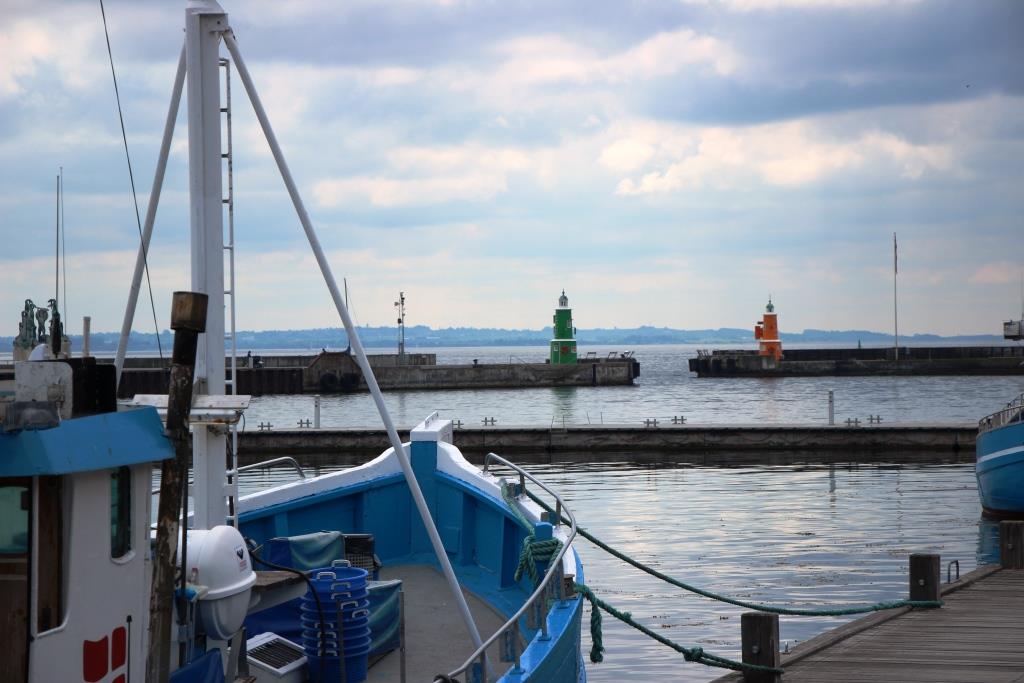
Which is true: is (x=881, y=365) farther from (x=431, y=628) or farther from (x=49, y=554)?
(x=49, y=554)

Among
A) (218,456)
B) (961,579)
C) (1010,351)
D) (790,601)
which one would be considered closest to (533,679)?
(218,456)

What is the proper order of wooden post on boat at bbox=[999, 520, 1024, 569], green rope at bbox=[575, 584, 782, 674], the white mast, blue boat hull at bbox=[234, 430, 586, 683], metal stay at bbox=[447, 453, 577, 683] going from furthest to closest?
wooden post on boat at bbox=[999, 520, 1024, 569] → blue boat hull at bbox=[234, 430, 586, 683] → green rope at bbox=[575, 584, 782, 674] → the white mast → metal stay at bbox=[447, 453, 577, 683]

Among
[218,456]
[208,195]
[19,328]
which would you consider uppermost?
[208,195]

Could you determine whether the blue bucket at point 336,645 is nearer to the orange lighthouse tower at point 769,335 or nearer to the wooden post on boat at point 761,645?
the wooden post on boat at point 761,645

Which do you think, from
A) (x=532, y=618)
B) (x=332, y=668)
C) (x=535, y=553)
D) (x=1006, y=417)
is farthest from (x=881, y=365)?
(x=332, y=668)

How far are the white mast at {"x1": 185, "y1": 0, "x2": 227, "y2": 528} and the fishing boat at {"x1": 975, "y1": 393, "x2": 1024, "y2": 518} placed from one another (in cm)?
1758

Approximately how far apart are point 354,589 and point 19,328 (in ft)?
10.4

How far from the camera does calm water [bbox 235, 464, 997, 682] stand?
49.4 ft

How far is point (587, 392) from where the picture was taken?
93.1m

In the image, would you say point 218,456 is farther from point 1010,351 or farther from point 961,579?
point 1010,351

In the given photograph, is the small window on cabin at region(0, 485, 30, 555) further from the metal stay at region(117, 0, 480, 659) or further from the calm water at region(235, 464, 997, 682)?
the calm water at region(235, 464, 997, 682)

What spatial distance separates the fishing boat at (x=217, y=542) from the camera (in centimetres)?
468

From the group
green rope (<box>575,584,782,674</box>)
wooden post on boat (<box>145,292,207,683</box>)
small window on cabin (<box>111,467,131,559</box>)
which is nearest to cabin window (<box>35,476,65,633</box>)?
small window on cabin (<box>111,467,131,559</box>)

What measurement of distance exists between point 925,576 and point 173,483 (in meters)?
8.43
